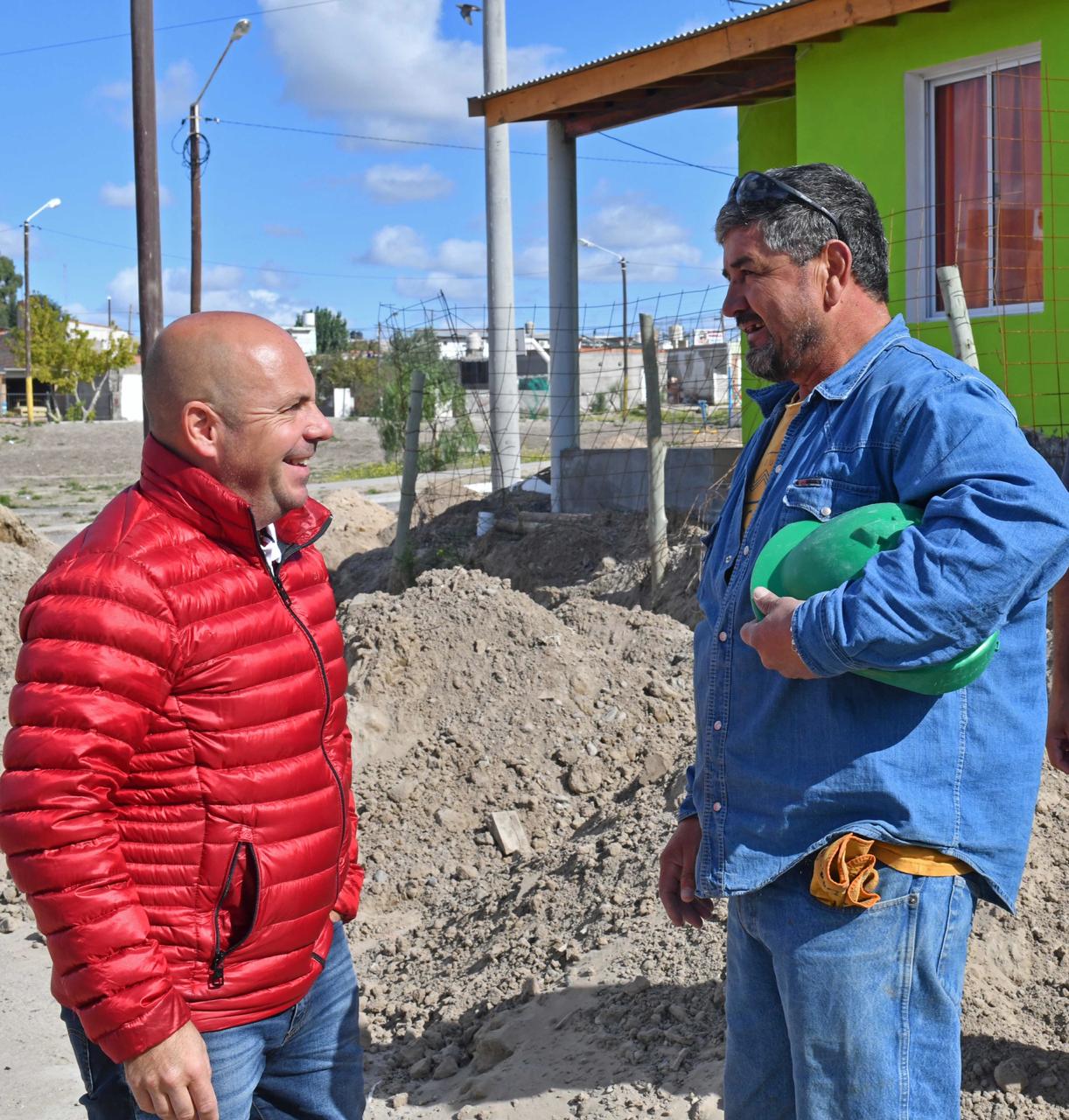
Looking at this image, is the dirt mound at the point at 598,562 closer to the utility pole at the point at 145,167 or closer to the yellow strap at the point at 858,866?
the utility pole at the point at 145,167

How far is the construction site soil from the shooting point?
11.6 feet

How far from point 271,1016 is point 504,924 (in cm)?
249

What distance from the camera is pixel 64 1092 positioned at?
412 cm

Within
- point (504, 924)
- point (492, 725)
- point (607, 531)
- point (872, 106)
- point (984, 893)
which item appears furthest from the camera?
point (607, 531)

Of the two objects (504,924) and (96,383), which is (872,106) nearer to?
(504,924)

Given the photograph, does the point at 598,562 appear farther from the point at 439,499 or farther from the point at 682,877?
the point at 682,877

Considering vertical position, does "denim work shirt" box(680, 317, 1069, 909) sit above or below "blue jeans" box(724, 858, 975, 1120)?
above

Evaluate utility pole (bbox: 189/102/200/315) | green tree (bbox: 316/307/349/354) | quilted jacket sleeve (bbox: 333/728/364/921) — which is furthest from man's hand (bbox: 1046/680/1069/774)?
green tree (bbox: 316/307/349/354)

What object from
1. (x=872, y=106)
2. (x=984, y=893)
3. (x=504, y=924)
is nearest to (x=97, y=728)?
(x=984, y=893)

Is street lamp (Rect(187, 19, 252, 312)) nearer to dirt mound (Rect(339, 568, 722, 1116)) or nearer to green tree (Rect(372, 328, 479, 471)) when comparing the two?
green tree (Rect(372, 328, 479, 471))

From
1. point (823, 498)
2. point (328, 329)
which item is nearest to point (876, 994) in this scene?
point (823, 498)

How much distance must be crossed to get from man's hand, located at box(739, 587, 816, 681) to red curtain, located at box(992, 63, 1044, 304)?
7603mm

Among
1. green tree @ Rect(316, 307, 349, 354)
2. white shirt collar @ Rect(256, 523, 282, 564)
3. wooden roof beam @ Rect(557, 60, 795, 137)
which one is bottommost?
white shirt collar @ Rect(256, 523, 282, 564)

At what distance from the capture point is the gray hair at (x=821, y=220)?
2250 mm
